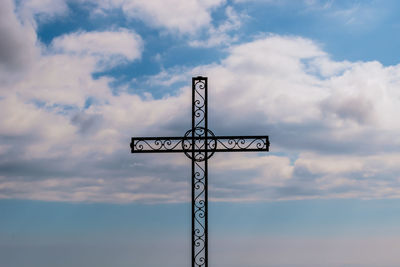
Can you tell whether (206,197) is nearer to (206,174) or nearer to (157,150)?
(206,174)

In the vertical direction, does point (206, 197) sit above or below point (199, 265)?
above

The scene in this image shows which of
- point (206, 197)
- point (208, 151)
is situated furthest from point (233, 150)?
point (206, 197)

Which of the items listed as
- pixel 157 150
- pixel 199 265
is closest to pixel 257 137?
pixel 157 150

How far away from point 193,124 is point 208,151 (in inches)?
37.9

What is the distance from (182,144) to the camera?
14758 millimetres

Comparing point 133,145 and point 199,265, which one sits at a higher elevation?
point 133,145

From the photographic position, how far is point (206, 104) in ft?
49.4

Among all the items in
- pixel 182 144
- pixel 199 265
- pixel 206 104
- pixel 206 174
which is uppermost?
pixel 206 104

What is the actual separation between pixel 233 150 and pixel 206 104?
1.64 m

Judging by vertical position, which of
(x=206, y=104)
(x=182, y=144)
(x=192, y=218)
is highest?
(x=206, y=104)

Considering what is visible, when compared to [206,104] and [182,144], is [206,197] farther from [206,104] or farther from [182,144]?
[206,104]

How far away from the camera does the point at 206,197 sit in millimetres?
14234

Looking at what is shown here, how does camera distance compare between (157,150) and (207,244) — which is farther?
(157,150)

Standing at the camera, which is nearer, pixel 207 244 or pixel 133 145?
pixel 207 244
